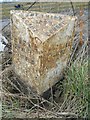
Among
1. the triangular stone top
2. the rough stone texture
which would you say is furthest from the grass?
the triangular stone top

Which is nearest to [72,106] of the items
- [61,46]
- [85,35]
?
[61,46]

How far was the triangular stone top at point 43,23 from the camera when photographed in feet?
9.50

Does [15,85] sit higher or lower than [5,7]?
lower

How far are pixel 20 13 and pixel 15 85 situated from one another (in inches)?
26.1

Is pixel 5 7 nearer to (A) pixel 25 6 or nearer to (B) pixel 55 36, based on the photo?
(A) pixel 25 6

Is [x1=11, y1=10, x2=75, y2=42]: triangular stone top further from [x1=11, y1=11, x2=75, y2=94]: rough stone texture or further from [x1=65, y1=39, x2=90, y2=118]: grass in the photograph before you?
[x1=65, y1=39, x2=90, y2=118]: grass

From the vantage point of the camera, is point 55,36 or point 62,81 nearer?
point 55,36

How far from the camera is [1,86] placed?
3270mm

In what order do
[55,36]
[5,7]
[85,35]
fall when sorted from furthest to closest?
[5,7], [85,35], [55,36]

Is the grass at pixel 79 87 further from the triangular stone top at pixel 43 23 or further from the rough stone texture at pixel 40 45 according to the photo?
the triangular stone top at pixel 43 23

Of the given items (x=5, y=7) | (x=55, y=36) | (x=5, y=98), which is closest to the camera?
(x=55, y=36)

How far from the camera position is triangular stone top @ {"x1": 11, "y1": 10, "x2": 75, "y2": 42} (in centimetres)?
290

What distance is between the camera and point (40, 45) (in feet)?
9.37

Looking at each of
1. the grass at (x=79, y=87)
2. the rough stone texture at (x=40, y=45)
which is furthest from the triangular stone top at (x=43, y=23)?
the grass at (x=79, y=87)
